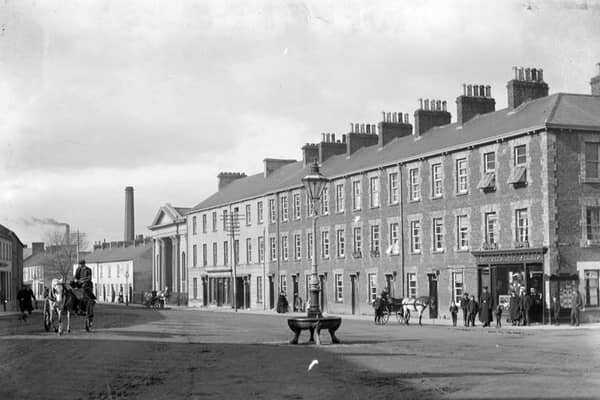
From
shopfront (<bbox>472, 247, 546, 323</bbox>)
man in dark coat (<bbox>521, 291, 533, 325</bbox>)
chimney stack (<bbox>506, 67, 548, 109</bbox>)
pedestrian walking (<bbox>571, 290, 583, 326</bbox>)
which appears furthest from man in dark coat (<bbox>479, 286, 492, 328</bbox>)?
chimney stack (<bbox>506, 67, 548, 109</bbox>)

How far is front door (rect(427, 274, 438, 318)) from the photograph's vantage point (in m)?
43.4

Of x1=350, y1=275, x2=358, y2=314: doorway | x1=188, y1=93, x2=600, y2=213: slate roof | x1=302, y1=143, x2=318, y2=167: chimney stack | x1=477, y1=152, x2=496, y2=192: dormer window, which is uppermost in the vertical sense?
x1=302, y1=143, x2=318, y2=167: chimney stack

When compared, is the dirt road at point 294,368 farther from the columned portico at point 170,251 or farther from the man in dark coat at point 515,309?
the columned portico at point 170,251

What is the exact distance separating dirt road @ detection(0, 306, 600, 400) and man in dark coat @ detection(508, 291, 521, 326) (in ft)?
32.2

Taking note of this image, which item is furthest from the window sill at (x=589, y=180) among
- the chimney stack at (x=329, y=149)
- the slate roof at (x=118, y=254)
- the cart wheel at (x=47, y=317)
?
the slate roof at (x=118, y=254)

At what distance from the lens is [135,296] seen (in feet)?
344

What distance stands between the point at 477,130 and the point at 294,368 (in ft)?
92.6

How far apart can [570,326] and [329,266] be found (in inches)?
905

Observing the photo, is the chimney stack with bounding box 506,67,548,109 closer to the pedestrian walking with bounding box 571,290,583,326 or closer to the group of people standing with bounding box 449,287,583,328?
the group of people standing with bounding box 449,287,583,328

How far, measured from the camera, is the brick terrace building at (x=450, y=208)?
121 ft

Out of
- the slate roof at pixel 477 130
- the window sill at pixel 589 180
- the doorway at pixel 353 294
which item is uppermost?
the slate roof at pixel 477 130

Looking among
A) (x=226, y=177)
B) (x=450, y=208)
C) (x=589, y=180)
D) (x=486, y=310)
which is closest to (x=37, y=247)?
(x=226, y=177)

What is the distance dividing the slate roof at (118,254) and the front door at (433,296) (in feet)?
232

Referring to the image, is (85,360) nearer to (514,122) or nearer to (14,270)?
(514,122)
